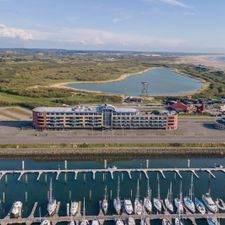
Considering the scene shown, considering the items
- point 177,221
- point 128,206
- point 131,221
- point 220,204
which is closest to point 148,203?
point 128,206

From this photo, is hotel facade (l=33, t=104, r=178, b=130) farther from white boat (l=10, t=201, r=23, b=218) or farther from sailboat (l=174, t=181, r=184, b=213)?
white boat (l=10, t=201, r=23, b=218)

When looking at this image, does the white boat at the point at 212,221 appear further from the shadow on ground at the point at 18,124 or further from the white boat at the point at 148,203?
the shadow on ground at the point at 18,124

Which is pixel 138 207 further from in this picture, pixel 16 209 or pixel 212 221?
pixel 16 209

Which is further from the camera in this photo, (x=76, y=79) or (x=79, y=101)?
(x=76, y=79)

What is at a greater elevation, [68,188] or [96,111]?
[96,111]

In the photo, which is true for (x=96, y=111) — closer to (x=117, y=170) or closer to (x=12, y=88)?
(x=117, y=170)

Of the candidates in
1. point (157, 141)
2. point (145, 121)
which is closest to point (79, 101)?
point (145, 121)
